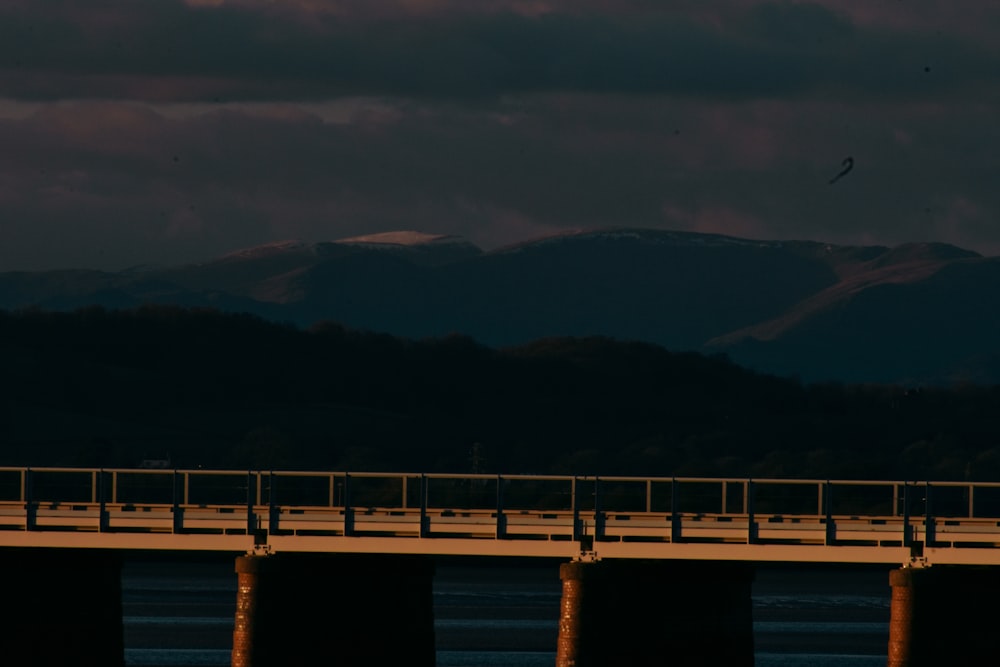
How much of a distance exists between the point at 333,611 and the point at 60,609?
30.2 ft

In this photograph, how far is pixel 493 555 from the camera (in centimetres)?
6775

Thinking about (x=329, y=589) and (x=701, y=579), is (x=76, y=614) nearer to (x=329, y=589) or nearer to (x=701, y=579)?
(x=329, y=589)

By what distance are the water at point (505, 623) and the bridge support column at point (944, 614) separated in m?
57.4

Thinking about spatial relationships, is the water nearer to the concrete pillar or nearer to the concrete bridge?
the concrete pillar

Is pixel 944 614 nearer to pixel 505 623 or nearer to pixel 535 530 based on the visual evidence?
pixel 535 530

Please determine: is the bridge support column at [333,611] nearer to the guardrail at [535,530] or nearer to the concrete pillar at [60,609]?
the guardrail at [535,530]

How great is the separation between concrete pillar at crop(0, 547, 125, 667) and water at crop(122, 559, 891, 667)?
4524 cm

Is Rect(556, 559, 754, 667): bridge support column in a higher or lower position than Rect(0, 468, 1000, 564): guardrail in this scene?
lower

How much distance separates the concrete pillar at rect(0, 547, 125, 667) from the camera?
7131 centimetres

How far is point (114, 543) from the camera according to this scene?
232 ft

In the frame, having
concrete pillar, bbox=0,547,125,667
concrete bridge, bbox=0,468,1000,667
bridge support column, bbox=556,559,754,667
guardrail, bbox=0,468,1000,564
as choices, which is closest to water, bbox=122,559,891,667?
concrete pillar, bbox=0,547,125,667

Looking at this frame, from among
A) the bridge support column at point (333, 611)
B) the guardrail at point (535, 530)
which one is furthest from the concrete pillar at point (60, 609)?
the bridge support column at point (333, 611)

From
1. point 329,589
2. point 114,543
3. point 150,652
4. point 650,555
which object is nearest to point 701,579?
point 650,555

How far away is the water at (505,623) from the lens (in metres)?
130
